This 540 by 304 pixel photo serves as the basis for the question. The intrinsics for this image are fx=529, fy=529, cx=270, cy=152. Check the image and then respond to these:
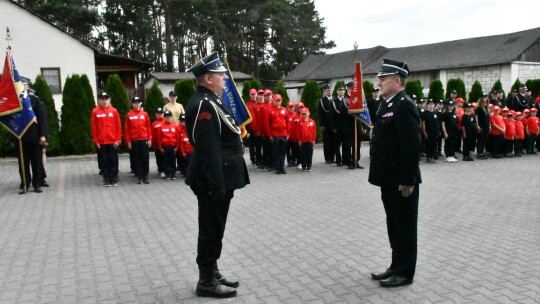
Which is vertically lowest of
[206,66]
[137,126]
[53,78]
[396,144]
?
[396,144]

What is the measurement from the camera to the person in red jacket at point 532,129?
1675cm

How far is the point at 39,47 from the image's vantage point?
27344 millimetres

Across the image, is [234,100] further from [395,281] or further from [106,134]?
[106,134]

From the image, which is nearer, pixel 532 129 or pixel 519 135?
pixel 519 135

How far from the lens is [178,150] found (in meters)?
12.7

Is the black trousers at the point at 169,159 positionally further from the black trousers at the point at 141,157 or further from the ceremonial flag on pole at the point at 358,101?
the ceremonial flag on pole at the point at 358,101

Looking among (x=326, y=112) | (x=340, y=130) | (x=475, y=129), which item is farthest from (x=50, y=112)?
(x=475, y=129)

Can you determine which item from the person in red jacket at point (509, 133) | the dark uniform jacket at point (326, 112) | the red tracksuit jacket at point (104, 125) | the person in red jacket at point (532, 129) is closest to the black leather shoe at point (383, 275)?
the red tracksuit jacket at point (104, 125)

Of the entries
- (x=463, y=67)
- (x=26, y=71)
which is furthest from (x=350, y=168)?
(x=463, y=67)

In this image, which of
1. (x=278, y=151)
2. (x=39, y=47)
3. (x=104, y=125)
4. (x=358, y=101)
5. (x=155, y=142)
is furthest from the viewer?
(x=39, y=47)

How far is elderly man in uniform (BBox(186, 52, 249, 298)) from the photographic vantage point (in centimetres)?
454

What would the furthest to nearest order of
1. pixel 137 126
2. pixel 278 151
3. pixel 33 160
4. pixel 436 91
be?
pixel 436 91, pixel 278 151, pixel 137 126, pixel 33 160

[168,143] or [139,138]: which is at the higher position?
[139,138]

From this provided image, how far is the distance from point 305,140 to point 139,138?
4.16 m
